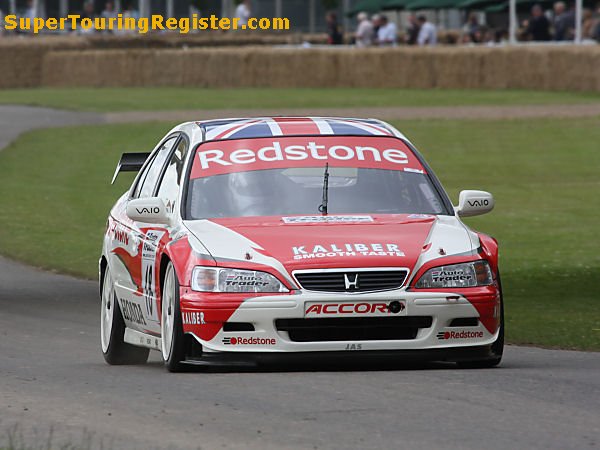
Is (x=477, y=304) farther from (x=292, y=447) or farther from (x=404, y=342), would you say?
(x=292, y=447)

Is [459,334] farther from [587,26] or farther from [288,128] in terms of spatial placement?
[587,26]

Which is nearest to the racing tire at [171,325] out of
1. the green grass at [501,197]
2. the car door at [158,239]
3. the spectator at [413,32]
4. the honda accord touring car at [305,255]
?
the honda accord touring car at [305,255]

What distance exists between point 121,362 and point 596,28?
41603 millimetres

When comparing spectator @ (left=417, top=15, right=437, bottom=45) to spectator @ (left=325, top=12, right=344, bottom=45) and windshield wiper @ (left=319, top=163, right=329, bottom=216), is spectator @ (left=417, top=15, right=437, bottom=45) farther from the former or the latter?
windshield wiper @ (left=319, top=163, right=329, bottom=216)

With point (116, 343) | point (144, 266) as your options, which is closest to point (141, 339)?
point (144, 266)

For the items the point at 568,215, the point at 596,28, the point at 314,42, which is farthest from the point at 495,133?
the point at 314,42

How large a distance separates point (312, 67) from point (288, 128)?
47.5 metres

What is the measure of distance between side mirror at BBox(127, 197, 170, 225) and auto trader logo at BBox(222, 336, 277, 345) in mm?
1008

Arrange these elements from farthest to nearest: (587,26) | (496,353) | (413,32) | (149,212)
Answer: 1. (413,32)
2. (587,26)
3. (149,212)
4. (496,353)

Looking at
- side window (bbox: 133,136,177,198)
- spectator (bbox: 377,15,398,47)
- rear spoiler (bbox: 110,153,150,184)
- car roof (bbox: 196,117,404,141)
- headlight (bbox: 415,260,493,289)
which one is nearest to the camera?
headlight (bbox: 415,260,493,289)

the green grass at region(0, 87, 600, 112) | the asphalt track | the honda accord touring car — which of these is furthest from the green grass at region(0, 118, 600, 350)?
the green grass at region(0, 87, 600, 112)

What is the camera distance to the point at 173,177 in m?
9.88

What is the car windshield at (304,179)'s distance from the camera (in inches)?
369

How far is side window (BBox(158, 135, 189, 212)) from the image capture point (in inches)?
379
